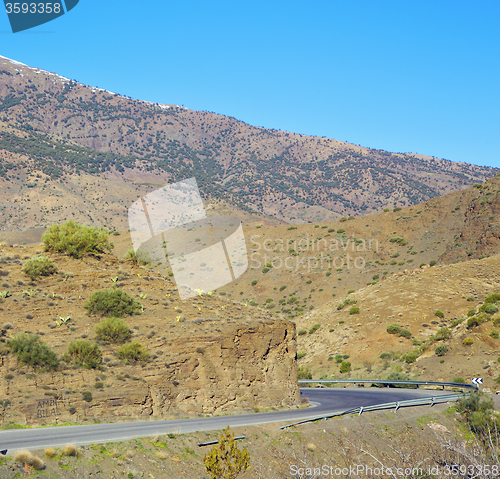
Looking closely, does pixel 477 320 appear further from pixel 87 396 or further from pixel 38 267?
pixel 38 267

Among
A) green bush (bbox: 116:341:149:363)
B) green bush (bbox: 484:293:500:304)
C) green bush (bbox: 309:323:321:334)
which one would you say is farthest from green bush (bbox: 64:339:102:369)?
green bush (bbox: 484:293:500:304)

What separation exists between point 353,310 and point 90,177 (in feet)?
386

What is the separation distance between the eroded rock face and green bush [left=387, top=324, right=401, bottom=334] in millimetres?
23006

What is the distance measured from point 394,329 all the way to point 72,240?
1142 inches

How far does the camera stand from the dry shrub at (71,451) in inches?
431

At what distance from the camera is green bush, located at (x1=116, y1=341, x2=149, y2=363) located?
17.5 m

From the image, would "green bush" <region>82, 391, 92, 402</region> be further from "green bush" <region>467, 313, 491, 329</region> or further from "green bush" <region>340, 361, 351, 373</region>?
"green bush" <region>467, 313, 491, 329</region>

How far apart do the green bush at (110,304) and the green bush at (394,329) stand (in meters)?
28.2

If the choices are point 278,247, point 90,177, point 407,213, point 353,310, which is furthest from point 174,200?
point 353,310

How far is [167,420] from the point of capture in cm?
1658

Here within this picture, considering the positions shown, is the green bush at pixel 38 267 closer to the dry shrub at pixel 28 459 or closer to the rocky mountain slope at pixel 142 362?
the rocky mountain slope at pixel 142 362

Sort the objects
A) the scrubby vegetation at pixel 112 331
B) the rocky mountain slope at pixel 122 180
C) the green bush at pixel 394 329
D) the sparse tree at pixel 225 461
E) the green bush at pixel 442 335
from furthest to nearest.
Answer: the rocky mountain slope at pixel 122 180 → the green bush at pixel 394 329 → the green bush at pixel 442 335 → the scrubby vegetation at pixel 112 331 → the sparse tree at pixel 225 461

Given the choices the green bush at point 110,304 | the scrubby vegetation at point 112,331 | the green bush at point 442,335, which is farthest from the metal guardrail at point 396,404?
the green bush at point 442,335

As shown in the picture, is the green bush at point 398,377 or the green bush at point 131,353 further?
the green bush at point 398,377
